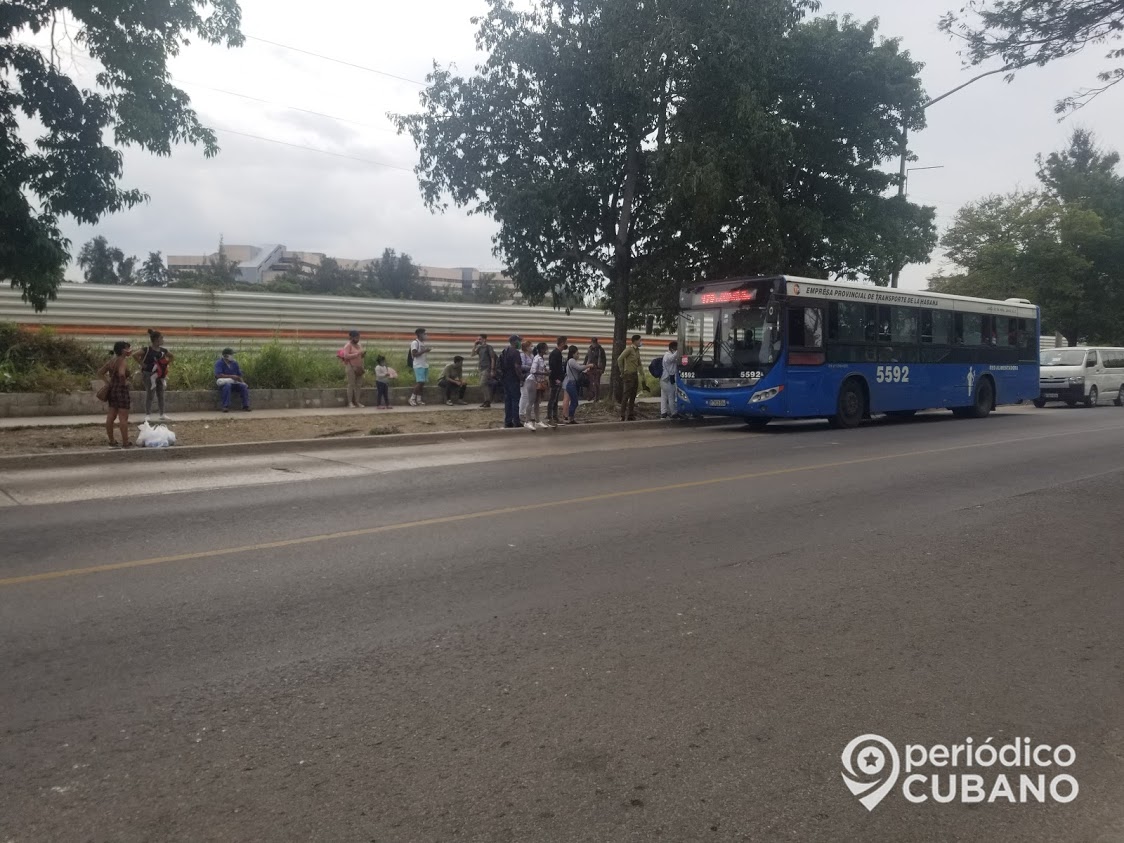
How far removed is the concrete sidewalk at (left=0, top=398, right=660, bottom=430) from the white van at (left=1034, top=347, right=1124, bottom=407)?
18.1 metres

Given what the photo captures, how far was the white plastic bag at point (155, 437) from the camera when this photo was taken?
14.0m

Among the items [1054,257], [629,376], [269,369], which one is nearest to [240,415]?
[269,369]

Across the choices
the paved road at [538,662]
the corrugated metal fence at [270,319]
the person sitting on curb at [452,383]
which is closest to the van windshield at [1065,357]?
the corrugated metal fence at [270,319]

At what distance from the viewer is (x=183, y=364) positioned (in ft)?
66.6

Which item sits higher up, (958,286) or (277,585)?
(958,286)

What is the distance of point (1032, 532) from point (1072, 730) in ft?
15.4

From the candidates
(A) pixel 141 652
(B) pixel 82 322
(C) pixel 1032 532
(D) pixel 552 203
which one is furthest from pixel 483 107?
(A) pixel 141 652

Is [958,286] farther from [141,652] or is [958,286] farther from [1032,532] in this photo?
[141,652]

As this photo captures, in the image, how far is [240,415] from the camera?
728 inches

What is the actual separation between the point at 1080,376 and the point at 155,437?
1056 inches

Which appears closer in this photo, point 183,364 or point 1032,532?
point 1032,532

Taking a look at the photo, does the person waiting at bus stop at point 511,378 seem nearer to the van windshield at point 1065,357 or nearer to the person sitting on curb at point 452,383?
the person sitting on curb at point 452,383

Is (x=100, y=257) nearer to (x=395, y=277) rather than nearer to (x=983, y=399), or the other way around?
(x=395, y=277)

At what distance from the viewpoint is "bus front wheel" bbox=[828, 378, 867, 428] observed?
19344mm
